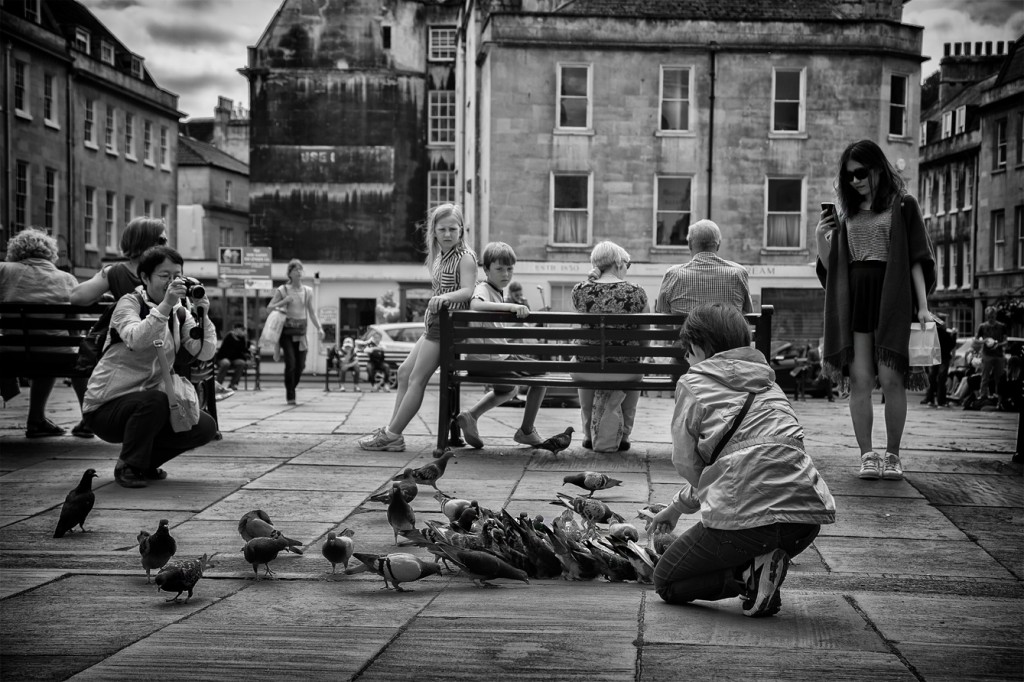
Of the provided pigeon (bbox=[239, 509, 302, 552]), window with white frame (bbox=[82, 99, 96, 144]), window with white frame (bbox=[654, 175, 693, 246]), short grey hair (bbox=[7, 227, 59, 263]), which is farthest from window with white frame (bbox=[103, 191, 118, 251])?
pigeon (bbox=[239, 509, 302, 552])

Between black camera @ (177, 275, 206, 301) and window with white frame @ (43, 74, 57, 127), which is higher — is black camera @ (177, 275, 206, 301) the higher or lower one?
the lower one

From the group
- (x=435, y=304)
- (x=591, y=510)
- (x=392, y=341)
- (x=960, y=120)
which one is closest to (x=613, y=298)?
(x=435, y=304)

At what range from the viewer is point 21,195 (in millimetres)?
34188

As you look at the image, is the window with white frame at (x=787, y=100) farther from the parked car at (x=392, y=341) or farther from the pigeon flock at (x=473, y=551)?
the pigeon flock at (x=473, y=551)

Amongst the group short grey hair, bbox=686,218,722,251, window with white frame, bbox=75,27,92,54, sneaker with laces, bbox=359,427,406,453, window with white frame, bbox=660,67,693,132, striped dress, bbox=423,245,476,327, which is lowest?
sneaker with laces, bbox=359,427,406,453

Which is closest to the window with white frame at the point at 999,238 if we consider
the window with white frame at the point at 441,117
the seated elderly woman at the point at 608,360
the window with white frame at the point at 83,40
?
the window with white frame at the point at 441,117

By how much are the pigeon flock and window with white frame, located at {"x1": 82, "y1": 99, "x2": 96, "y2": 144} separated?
124 ft

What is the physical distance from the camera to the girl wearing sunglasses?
670 centimetres

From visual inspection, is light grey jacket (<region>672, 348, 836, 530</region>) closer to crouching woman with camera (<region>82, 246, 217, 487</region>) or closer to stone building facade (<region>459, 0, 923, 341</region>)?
crouching woman with camera (<region>82, 246, 217, 487</region>)

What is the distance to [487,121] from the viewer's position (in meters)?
31.8

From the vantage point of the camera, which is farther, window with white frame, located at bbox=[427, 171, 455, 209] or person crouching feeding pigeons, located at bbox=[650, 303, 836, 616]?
window with white frame, located at bbox=[427, 171, 455, 209]

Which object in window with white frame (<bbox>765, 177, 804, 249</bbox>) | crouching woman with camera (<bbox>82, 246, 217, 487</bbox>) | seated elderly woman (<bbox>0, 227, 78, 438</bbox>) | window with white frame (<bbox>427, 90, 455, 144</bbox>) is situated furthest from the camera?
window with white frame (<bbox>427, 90, 455, 144</bbox>)

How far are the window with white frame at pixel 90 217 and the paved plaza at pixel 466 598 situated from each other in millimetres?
33717

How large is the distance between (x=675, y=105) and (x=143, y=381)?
26.5 meters
